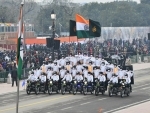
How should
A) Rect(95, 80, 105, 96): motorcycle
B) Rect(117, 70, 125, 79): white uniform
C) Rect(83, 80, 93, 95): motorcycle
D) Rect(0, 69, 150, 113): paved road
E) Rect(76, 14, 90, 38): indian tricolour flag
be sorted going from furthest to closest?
Rect(76, 14, 90, 38): indian tricolour flag, Rect(83, 80, 93, 95): motorcycle, Rect(95, 80, 105, 96): motorcycle, Rect(117, 70, 125, 79): white uniform, Rect(0, 69, 150, 113): paved road

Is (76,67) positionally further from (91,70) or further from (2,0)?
(2,0)

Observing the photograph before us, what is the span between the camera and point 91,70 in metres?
36.9

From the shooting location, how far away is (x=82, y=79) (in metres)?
36.2

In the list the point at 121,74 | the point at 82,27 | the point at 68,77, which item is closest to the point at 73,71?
the point at 68,77

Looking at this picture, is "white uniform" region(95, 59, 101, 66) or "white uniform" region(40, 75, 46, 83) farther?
"white uniform" region(95, 59, 101, 66)

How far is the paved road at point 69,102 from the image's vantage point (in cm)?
2970

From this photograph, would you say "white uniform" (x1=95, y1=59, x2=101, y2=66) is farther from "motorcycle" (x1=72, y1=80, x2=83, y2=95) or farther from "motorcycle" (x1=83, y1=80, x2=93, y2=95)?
"motorcycle" (x1=72, y1=80, x2=83, y2=95)

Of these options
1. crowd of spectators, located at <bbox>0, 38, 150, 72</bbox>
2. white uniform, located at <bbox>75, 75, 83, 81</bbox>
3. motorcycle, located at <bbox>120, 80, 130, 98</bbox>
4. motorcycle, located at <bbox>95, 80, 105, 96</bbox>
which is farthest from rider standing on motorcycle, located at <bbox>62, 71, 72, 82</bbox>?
crowd of spectators, located at <bbox>0, 38, 150, 72</bbox>

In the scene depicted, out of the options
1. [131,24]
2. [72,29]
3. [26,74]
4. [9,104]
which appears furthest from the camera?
[131,24]

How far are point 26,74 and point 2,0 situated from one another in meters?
113

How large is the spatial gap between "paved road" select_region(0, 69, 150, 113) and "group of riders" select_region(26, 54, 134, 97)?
1.54 ft

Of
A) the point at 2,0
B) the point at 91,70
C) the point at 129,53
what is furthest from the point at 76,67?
the point at 2,0

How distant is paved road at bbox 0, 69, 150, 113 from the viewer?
2970 centimetres

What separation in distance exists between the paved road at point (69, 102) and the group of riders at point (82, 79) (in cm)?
47
